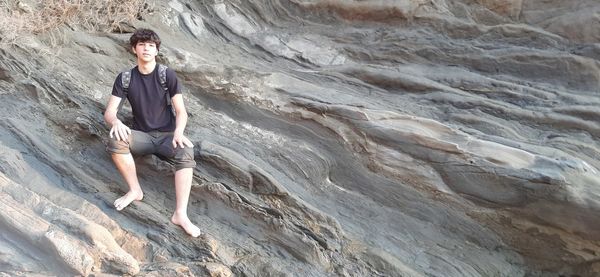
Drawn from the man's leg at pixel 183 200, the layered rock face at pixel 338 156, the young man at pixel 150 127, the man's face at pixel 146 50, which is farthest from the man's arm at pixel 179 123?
the layered rock face at pixel 338 156

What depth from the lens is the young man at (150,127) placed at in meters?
4.10

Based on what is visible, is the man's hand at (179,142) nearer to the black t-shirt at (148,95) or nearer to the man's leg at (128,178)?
the black t-shirt at (148,95)

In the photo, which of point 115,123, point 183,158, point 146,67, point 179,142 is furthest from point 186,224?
point 146,67

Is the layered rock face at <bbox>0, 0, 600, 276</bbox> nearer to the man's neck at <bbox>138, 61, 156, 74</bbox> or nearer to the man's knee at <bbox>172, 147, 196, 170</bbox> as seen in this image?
the man's knee at <bbox>172, 147, 196, 170</bbox>

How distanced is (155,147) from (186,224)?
0.65 meters

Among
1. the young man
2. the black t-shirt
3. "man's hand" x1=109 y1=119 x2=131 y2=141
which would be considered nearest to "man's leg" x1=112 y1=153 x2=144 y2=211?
the young man

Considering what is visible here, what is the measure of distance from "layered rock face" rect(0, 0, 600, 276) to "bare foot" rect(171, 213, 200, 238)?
67 mm

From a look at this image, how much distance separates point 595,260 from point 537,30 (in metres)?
2.39

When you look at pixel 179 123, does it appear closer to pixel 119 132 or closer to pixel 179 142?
pixel 179 142

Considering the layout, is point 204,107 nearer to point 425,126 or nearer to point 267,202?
point 267,202

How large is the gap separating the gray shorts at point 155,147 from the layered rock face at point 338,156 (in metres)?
0.33

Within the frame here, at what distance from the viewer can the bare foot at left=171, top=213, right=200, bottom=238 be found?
4109 mm

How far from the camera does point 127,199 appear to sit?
4.26 metres

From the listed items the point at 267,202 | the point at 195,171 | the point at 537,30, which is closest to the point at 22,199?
the point at 195,171
